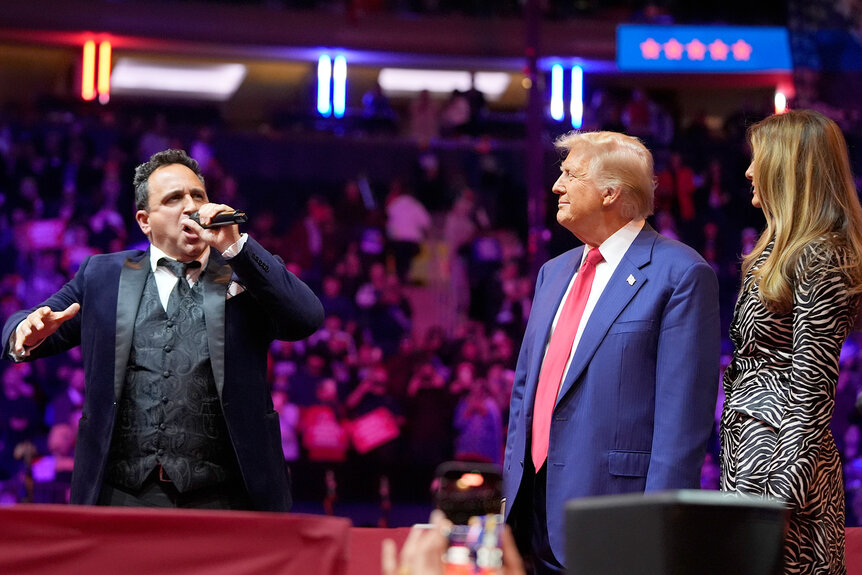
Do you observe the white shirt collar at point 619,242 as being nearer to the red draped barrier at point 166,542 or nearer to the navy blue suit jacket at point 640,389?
the navy blue suit jacket at point 640,389

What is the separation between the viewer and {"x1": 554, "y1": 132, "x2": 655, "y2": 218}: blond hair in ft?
7.80

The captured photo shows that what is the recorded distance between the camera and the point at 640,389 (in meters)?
2.21

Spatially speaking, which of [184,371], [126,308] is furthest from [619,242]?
[126,308]

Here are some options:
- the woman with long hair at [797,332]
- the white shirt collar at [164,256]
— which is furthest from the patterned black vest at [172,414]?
the woman with long hair at [797,332]

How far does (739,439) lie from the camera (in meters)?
1.98

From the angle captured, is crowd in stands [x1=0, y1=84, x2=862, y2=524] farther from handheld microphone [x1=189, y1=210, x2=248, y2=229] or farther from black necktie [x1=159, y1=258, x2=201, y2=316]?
handheld microphone [x1=189, y1=210, x2=248, y2=229]

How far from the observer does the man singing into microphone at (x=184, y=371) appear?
227 cm

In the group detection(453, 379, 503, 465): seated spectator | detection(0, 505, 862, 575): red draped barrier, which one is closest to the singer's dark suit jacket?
detection(0, 505, 862, 575): red draped barrier

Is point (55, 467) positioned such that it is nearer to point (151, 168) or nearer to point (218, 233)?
point (151, 168)

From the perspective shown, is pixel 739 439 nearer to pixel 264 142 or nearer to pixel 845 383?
pixel 845 383

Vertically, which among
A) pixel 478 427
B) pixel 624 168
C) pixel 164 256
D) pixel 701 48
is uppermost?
pixel 701 48

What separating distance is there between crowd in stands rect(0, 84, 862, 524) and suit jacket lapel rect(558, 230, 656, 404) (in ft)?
14.4

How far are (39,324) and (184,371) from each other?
1.07ft

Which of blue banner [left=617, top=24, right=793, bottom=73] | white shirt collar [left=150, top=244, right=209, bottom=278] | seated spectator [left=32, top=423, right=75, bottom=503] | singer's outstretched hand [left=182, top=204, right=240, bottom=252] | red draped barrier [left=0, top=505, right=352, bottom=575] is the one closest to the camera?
red draped barrier [left=0, top=505, right=352, bottom=575]
